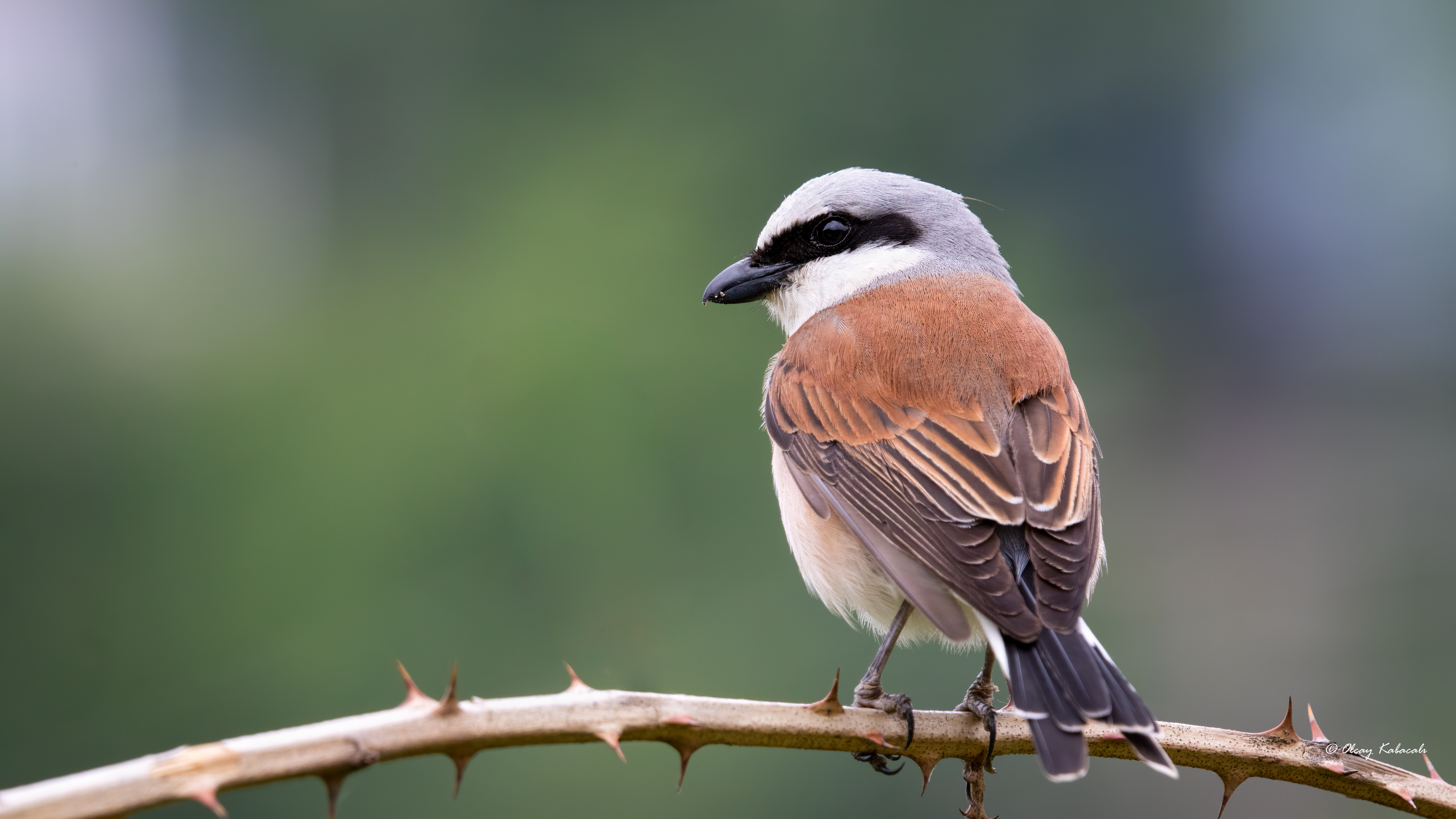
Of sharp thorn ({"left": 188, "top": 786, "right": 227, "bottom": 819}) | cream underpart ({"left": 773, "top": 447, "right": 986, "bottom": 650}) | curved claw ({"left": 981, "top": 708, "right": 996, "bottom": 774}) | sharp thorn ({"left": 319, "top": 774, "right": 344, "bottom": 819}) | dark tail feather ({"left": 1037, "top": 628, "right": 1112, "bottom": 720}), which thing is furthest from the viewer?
cream underpart ({"left": 773, "top": 447, "right": 986, "bottom": 650})

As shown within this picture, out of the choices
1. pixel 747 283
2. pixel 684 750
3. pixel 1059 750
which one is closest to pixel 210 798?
pixel 684 750

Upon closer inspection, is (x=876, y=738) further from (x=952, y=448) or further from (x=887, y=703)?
(x=952, y=448)

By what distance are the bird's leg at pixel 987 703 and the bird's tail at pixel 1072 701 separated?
258 millimetres

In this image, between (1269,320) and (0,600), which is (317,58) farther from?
(1269,320)

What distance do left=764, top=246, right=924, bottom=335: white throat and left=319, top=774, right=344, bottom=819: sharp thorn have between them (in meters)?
2.26

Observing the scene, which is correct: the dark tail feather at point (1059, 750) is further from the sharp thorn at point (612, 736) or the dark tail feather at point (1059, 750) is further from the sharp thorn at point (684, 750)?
the sharp thorn at point (612, 736)

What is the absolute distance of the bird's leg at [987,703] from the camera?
2.31 meters

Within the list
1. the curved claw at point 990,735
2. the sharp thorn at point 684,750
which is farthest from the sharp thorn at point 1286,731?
the sharp thorn at point 684,750

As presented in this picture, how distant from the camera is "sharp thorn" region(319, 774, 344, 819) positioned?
1374 millimetres

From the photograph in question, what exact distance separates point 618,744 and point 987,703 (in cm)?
114

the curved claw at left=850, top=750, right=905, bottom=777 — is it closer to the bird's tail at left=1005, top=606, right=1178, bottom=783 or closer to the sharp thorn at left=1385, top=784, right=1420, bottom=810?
the bird's tail at left=1005, top=606, right=1178, bottom=783

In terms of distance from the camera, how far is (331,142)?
1002cm

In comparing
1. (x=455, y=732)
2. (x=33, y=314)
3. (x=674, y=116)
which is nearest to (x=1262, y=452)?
(x=674, y=116)

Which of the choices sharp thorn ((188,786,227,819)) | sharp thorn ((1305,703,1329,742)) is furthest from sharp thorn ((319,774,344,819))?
sharp thorn ((1305,703,1329,742))
